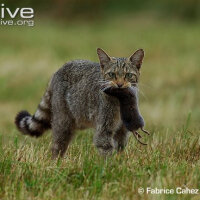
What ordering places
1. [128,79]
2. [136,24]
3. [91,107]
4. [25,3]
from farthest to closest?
[25,3], [136,24], [91,107], [128,79]

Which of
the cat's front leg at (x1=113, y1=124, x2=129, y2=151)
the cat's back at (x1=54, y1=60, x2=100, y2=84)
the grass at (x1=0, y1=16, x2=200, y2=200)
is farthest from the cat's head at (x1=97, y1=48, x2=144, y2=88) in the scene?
the grass at (x1=0, y1=16, x2=200, y2=200)

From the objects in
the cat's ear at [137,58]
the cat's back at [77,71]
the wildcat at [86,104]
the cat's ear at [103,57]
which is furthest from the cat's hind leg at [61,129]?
the cat's ear at [137,58]

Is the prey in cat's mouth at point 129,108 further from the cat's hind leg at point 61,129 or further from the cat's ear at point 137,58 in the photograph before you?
the cat's hind leg at point 61,129

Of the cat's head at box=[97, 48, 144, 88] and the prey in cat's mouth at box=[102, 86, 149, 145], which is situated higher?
the cat's head at box=[97, 48, 144, 88]

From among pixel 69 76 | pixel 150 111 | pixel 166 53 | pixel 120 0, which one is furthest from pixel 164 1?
pixel 69 76

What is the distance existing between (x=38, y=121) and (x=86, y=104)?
0.79 metres

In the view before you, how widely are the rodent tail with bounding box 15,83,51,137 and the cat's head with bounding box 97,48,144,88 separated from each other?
1144mm

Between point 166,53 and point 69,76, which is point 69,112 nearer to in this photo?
point 69,76

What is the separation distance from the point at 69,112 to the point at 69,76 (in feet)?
1.37

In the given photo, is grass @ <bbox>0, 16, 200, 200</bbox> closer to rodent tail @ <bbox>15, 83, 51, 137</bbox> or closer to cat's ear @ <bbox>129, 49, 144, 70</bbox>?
rodent tail @ <bbox>15, 83, 51, 137</bbox>

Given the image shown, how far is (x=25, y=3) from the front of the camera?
102 ft

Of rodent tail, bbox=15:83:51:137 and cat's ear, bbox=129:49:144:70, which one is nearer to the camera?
cat's ear, bbox=129:49:144:70

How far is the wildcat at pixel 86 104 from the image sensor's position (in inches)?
247

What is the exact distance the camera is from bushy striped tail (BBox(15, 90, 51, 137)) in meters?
7.24
